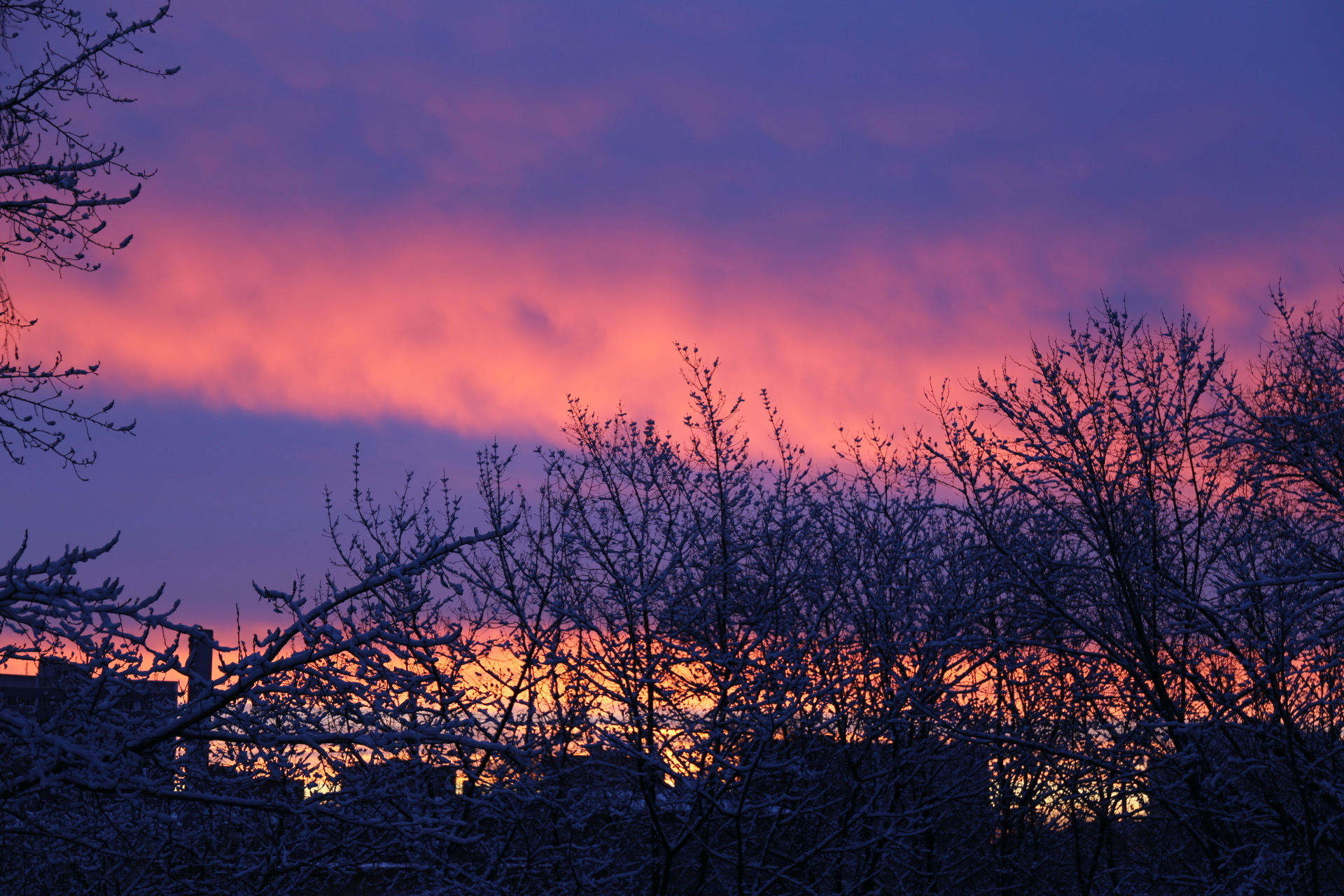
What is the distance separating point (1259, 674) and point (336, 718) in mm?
9204

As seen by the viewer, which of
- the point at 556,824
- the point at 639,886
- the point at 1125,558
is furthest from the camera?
the point at 639,886

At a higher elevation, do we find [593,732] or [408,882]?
[593,732]

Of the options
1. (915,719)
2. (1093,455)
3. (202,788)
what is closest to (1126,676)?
(915,719)

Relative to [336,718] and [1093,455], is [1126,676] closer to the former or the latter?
[1093,455]

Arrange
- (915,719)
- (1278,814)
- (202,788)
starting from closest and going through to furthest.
Result: (202,788) → (1278,814) → (915,719)

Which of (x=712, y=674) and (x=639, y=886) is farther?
(x=639, y=886)

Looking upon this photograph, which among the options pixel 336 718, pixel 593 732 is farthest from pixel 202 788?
pixel 593 732

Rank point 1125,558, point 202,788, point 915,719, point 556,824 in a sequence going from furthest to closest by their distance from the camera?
point 915,719 < point 556,824 < point 1125,558 < point 202,788

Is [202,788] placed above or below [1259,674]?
below

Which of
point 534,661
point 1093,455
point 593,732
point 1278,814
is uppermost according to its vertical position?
point 1093,455

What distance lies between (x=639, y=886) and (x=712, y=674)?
3.57 metres

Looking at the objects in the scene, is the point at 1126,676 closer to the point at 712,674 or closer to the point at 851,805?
the point at 851,805

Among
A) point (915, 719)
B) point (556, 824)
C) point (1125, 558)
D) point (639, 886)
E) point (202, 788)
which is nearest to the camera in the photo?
point (202, 788)

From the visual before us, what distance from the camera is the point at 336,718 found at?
11.2 meters
